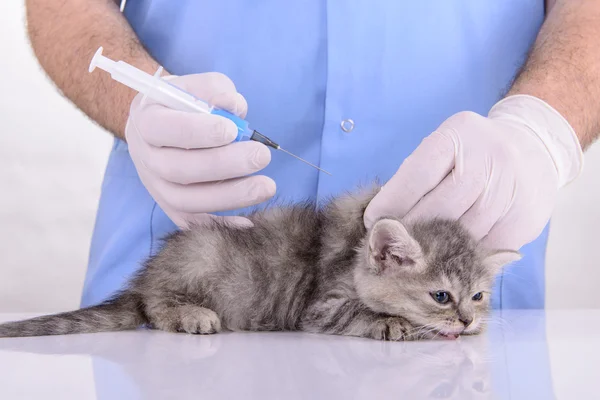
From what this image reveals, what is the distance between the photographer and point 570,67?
2.17m

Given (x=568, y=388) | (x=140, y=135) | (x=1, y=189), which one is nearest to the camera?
(x=568, y=388)

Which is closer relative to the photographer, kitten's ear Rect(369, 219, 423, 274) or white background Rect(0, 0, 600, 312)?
kitten's ear Rect(369, 219, 423, 274)

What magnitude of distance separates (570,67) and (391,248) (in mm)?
885

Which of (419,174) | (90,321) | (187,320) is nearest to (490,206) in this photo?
(419,174)

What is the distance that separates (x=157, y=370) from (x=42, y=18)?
5.55ft

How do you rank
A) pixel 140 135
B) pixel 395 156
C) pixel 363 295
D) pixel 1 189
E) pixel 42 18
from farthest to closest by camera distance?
pixel 1 189 < pixel 42 18 < pixel 395 156 < pixel 140 135 < pixel 363 295

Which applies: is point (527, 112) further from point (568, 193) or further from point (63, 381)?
point (568, 193)

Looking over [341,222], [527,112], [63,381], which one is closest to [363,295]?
[341,222]

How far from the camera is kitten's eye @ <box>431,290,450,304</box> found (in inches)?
70.3

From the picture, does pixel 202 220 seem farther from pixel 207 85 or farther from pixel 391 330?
pixel 391 330

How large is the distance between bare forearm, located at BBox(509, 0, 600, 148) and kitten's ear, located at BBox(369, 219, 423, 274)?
25.6 inches

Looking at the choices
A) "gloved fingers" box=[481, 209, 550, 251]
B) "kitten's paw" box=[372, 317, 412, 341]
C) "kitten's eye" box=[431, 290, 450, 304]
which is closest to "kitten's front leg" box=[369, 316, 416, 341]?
"kitten's paw" box=[372, 317, 412, 341]

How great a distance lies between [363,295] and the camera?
1.80m

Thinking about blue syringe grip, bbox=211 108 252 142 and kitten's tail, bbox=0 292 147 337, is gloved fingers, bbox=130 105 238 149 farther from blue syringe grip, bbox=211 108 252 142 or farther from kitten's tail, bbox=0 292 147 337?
kitten's tail, bbox=0 292 147 337
